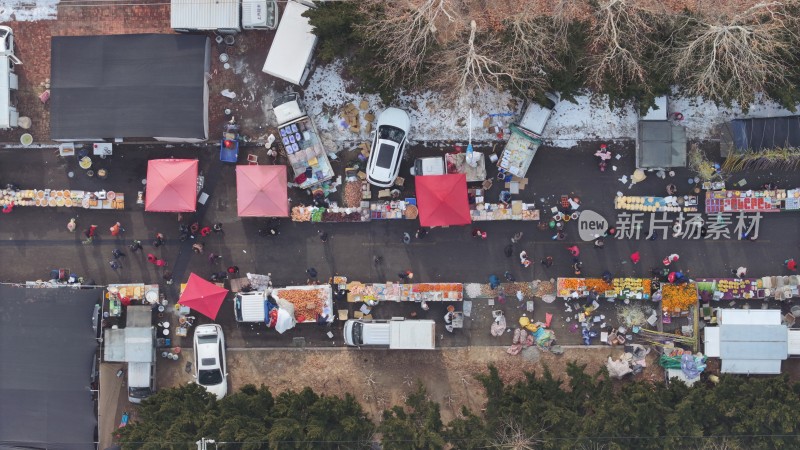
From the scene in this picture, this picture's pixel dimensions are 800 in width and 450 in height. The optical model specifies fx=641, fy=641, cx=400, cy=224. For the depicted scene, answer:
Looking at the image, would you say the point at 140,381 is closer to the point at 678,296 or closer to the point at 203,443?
the point at 203,443

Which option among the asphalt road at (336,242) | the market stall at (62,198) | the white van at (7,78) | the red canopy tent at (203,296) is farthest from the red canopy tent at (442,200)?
the white van at (7,78)

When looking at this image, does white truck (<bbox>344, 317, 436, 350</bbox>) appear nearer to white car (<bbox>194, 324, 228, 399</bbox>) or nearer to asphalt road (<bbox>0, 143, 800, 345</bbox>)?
asphalt road (<bbox>0, 143, 800, 345</bbox>)

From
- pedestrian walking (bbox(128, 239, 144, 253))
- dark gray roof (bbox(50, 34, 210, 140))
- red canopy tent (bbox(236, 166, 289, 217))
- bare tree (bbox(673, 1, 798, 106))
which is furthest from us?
pedestrian walking (bbox(128, 239, 144, 253))

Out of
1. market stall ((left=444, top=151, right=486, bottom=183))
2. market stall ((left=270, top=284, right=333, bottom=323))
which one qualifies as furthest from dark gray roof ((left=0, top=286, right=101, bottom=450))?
market stall ((left=444, top=151, right=486, bottom=183))

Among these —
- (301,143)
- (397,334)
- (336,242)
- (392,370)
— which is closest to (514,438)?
(392,370)

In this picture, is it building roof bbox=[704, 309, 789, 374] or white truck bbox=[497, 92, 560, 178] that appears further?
white truck bbox=[497, 92, 560, 178]

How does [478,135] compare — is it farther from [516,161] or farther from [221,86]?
[221,86]
